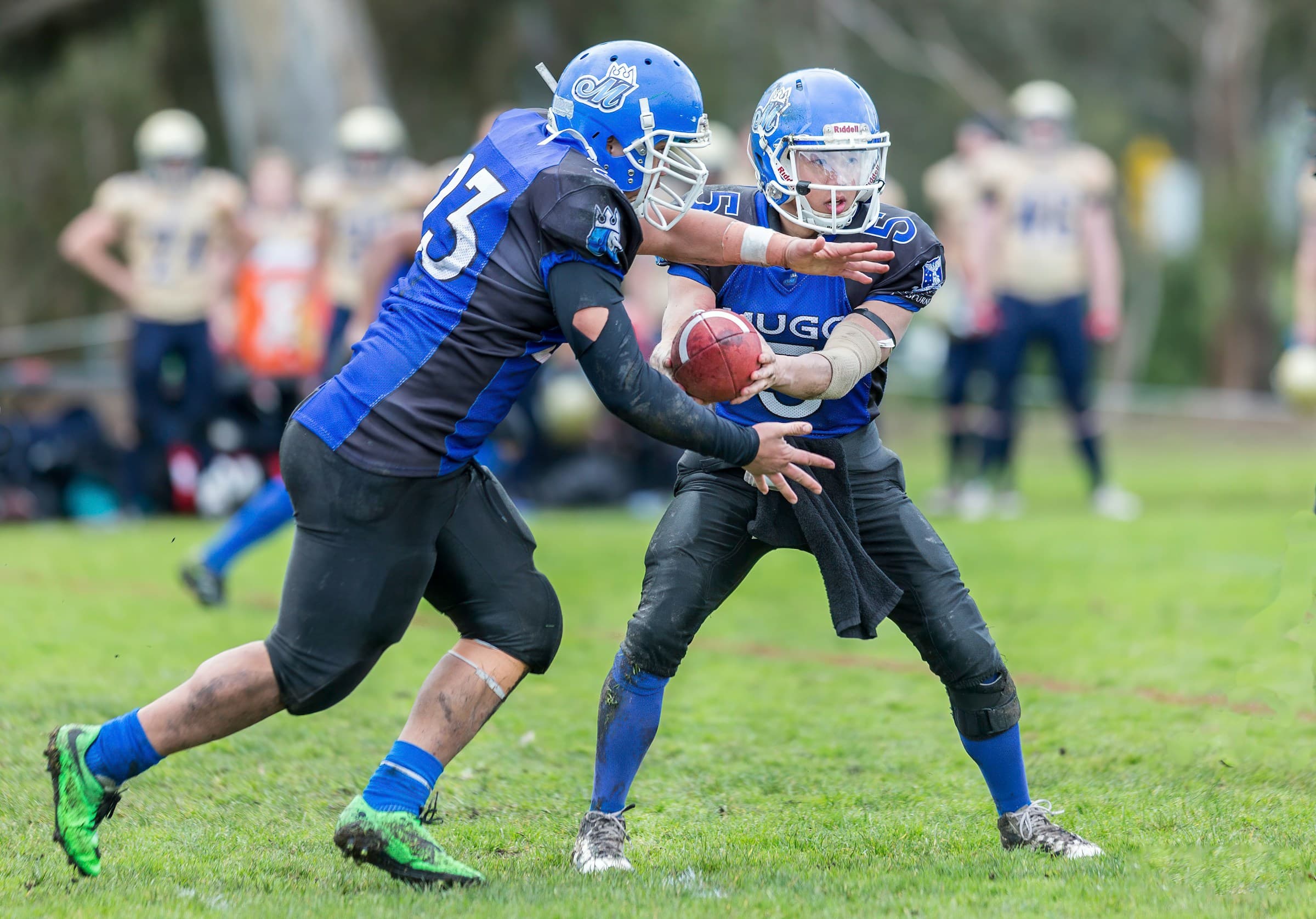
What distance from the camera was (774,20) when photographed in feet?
96.9

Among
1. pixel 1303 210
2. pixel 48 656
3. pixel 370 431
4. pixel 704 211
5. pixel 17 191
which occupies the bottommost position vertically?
pixel 17 191

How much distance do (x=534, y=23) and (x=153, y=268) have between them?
36.9 feet

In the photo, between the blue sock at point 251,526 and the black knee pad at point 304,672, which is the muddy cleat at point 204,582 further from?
the black knee pad at point 304,672

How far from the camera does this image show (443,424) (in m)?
3.56

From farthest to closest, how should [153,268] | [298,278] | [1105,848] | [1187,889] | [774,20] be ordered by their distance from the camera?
[774,20] < [298,278] < [153,268] < [1105,848] < [1187,889]

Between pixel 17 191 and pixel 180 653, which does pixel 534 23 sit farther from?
pixel 180 653

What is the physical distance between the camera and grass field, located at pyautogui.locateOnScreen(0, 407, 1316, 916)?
3.55 meters

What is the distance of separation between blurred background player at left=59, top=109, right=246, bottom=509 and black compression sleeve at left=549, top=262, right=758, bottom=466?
8.04m

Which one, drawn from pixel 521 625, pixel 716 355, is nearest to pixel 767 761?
pixel 521 625

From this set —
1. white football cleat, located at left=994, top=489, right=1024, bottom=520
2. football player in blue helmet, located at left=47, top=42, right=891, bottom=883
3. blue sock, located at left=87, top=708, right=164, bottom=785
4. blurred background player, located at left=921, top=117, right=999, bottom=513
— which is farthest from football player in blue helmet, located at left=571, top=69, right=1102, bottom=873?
blurred background player, located at left=921, top=117, right=999, bottom=513

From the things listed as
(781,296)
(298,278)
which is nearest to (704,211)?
(781,296)

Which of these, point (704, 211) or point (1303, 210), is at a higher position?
point (704, 211)

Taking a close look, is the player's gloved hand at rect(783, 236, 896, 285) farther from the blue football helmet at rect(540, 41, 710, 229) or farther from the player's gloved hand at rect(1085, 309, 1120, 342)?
the player's gloved hand at rect(1085, 309, 1120, 342)

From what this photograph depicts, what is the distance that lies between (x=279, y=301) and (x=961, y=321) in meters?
5.04
